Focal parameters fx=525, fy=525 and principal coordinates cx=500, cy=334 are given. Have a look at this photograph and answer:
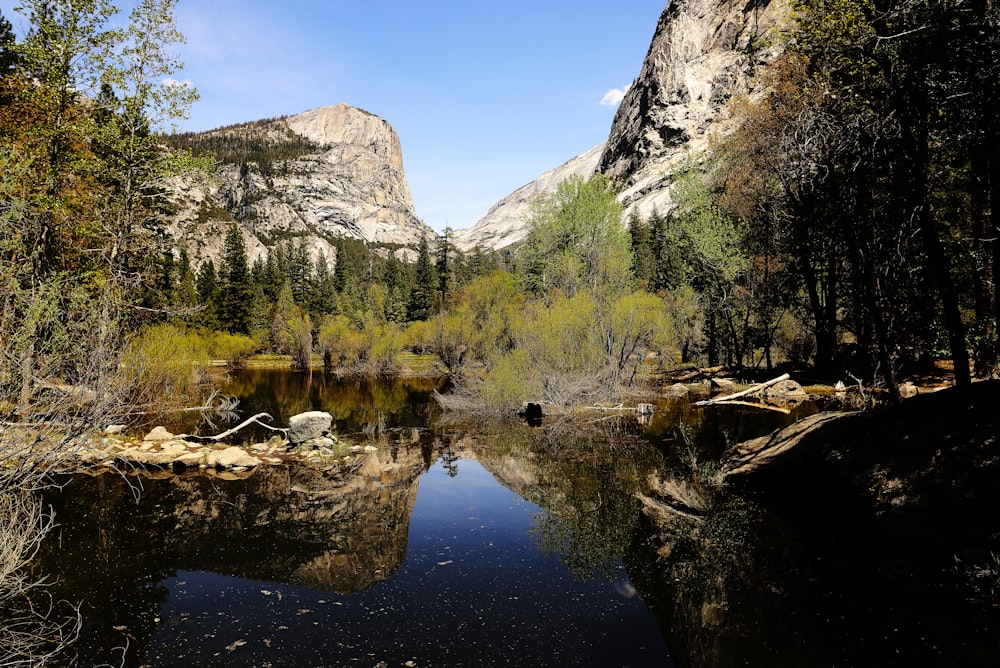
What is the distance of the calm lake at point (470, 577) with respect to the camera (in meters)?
6.47

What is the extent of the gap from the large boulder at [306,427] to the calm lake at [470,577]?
3.22 meters

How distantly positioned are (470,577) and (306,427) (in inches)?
459

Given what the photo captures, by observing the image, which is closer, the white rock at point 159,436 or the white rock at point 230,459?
the white rock at point 230,459

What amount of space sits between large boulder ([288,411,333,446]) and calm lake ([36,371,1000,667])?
3217 mm

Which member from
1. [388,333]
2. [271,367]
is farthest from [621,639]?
[271,367]

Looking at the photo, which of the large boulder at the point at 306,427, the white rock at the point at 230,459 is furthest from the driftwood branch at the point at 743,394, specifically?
the white rock at the point at 230,459

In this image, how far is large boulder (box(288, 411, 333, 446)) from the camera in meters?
18.4

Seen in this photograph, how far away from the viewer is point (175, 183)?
63.1 ft

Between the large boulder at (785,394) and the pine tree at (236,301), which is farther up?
the pine tree at (236,301)

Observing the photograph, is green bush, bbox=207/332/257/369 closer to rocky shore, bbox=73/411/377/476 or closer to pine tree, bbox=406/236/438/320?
pine tree, bbox=406/236/438/320

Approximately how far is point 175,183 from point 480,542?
685 inches

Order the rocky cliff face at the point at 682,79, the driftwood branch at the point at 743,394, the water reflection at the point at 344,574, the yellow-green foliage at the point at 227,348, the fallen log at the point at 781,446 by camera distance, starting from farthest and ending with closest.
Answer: the rocky cliff face at the point at 682,79
the yellow-green foliage at the point at 227,348
the driftwood branch at the point at 743,394
the fallen log at the point at 781,446
the water reflection at the point at 344,574

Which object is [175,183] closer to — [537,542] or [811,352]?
[537,542]

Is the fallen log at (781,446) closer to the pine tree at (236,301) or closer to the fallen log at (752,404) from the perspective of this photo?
the fallen log at (752,404)
